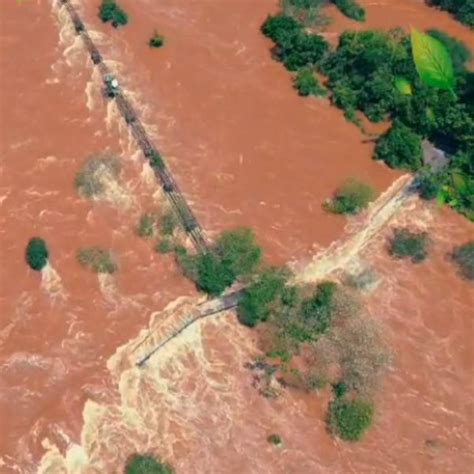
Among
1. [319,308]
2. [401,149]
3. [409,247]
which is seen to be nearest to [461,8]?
[401,149]

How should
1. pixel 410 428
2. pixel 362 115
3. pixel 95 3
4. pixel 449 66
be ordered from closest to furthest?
pixel 449 66, pixel 410 428, pixel 362 115, pixel 95 3

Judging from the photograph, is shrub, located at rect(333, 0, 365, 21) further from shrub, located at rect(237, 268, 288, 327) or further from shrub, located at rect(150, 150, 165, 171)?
shrub, located at rect(237, 268, 288, 327)

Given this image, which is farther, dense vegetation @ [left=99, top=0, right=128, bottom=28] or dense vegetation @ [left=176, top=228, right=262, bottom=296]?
dense vegetation @ [left=99, top=0, right=128, bottom=28]

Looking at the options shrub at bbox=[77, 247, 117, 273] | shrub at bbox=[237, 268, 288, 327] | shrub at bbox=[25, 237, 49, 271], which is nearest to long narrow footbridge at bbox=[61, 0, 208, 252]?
shrub at bbox=[237, 268, 288, 327]

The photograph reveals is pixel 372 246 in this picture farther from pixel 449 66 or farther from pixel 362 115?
pixel 449 66

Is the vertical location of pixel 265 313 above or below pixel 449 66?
below

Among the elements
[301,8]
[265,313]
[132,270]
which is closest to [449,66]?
[265,313]

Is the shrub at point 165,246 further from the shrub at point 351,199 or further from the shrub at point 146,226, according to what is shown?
the shrub at point 351,199

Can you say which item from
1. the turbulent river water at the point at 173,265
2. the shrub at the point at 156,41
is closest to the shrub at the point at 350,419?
the turbulent river water at the point at 173,265
